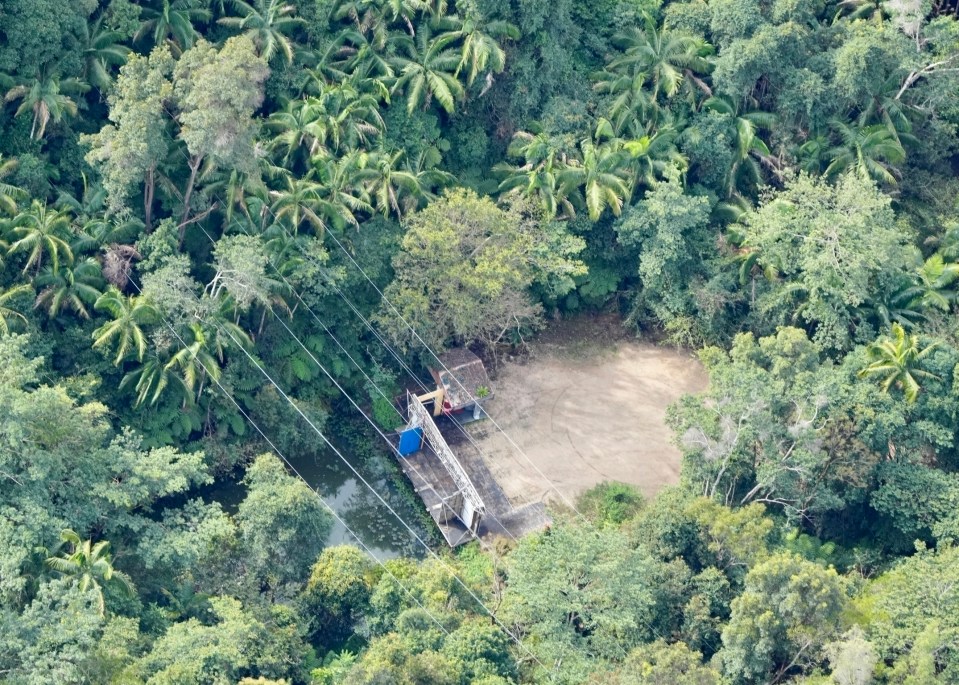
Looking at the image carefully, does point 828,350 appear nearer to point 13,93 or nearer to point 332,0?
point 332,0

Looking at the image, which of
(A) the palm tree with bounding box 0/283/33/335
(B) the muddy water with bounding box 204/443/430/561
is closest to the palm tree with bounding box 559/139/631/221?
(B) the muddy water with bounding box 204/443/430/561

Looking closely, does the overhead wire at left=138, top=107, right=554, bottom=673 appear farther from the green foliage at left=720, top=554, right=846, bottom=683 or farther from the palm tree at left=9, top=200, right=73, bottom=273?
the green foliage at left=720, top=554, right=846, bottom=683

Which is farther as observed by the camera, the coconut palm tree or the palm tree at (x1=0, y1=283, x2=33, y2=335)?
the coconut palm tree

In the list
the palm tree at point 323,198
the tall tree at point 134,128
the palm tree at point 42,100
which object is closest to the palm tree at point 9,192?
the palm tree at point 42,100

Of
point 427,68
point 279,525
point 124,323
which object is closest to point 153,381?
point 124,323

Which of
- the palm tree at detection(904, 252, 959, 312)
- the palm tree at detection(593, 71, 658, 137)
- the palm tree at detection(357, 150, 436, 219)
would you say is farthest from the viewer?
the palm tree at detection(593, 71, 658, 137)

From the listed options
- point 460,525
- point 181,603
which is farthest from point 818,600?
point 181,603
